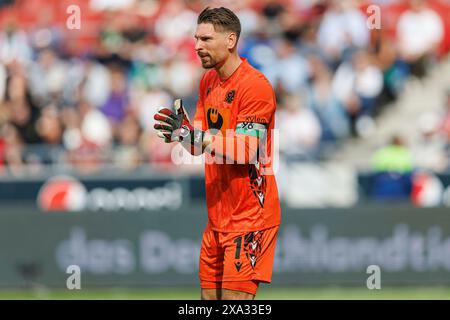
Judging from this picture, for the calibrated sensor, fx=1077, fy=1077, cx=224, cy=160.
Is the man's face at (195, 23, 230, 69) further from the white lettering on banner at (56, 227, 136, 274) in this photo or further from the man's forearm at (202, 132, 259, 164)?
the white lettering on banner at (56, 227, 136, 274)

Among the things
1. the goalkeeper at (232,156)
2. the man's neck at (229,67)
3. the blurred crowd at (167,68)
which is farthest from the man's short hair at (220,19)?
the blurred crowd at (167,68)

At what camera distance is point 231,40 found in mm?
7992

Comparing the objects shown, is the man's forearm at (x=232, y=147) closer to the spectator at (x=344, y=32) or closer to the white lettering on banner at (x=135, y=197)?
the white lettering on banner at (x=135, y=197)

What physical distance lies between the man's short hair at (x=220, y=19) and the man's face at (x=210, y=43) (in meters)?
0.04

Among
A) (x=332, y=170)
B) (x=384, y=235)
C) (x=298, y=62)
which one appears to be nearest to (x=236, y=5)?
(x=298, y=62)

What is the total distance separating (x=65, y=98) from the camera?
17.6 meters

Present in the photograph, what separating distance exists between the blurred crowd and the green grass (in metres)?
2.04

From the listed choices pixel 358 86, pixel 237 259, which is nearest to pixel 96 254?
pixel 358 86

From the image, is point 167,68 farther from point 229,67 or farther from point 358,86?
point 229,67

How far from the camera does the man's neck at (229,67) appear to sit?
8.09m

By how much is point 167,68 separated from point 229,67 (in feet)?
33.3

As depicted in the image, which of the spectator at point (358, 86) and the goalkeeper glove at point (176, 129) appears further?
the spectator at point (358, 86)

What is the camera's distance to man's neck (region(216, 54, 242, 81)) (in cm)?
809
